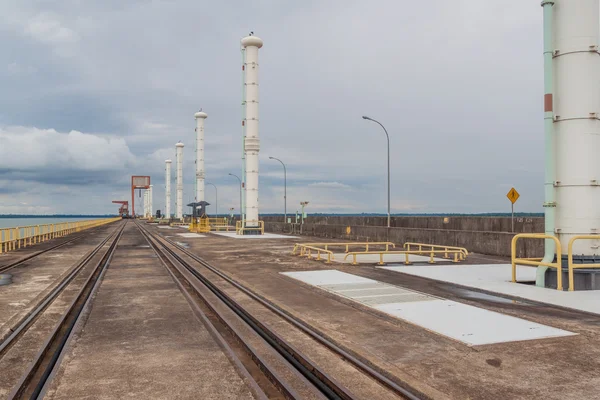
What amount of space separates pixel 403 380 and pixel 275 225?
4816cm

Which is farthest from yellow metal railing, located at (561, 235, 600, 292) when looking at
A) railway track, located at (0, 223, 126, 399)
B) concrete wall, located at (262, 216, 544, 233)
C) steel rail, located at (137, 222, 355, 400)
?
concrete wall, located at (262, 216, 544, 233)

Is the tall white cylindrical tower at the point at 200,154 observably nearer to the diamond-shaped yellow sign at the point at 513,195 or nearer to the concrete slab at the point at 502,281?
the diamond-shaped yellow sign at the point at 513,195

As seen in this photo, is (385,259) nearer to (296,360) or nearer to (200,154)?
(296,360)

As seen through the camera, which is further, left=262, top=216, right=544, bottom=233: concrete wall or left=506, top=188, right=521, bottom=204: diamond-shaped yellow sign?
left=262, top=216, right=544, bottom=233: concrete wall

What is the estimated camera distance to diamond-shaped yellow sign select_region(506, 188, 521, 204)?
26156 mm

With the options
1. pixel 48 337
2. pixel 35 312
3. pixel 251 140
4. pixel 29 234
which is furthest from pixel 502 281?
pixel 251 140

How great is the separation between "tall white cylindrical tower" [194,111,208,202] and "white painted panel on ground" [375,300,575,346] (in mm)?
60045

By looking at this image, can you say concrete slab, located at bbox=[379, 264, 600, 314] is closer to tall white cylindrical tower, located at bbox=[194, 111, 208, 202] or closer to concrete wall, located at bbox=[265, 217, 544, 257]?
concrete wall, located at bbox=[265, 217, 544, 257]

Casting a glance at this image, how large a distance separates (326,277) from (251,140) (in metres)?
31.9

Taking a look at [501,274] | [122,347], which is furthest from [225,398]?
[501,274]

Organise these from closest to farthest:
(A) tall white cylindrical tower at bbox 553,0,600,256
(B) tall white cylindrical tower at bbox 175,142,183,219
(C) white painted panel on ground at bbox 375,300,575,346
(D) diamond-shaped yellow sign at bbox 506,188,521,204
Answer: (C) white painted panel on ground at bbox 375,300,575,346 → (A) tall white cylindrical tower at bbox 553,0,600,256 → (D) diamond-shaped yellow sign at bbox 506,188,521,204 → (B) tall white cylindrical tower at bbox 175,142,183,219

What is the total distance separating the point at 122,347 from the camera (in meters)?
7.21

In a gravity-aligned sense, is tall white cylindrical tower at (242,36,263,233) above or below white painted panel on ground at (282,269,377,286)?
above

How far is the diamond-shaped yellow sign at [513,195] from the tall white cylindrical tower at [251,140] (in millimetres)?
25211
